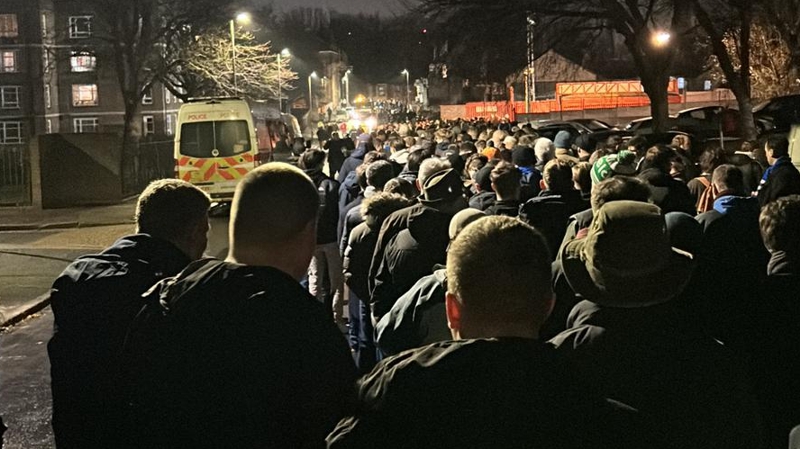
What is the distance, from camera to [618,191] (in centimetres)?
→ 468

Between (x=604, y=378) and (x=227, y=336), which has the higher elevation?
(x=227, y=336)

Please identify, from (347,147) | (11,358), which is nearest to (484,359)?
(11,358)

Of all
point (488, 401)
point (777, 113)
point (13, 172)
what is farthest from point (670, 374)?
point (777, 113)

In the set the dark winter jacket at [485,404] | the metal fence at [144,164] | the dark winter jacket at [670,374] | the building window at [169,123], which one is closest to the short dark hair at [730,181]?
the dark winter jacket at [670,374]

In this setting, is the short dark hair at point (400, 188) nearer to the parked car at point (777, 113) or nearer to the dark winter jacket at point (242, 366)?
the dark winter jacket at point (242, 366)

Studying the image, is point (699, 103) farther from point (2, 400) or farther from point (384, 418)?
point (384, 418)

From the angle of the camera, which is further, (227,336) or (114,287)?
(114,287)

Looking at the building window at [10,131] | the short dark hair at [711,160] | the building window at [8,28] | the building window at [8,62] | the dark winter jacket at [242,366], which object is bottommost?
the dark winter jacket at [242,366]

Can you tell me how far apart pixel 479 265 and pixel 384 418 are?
1.53 ft

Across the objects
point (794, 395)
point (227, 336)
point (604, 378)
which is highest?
point (227, 336)

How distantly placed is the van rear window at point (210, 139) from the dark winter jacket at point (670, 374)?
59.5ft

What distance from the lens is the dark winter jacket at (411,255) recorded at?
5375mm

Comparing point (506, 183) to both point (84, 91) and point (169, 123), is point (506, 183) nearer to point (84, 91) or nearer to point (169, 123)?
point (84, 91)

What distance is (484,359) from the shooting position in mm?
1926
